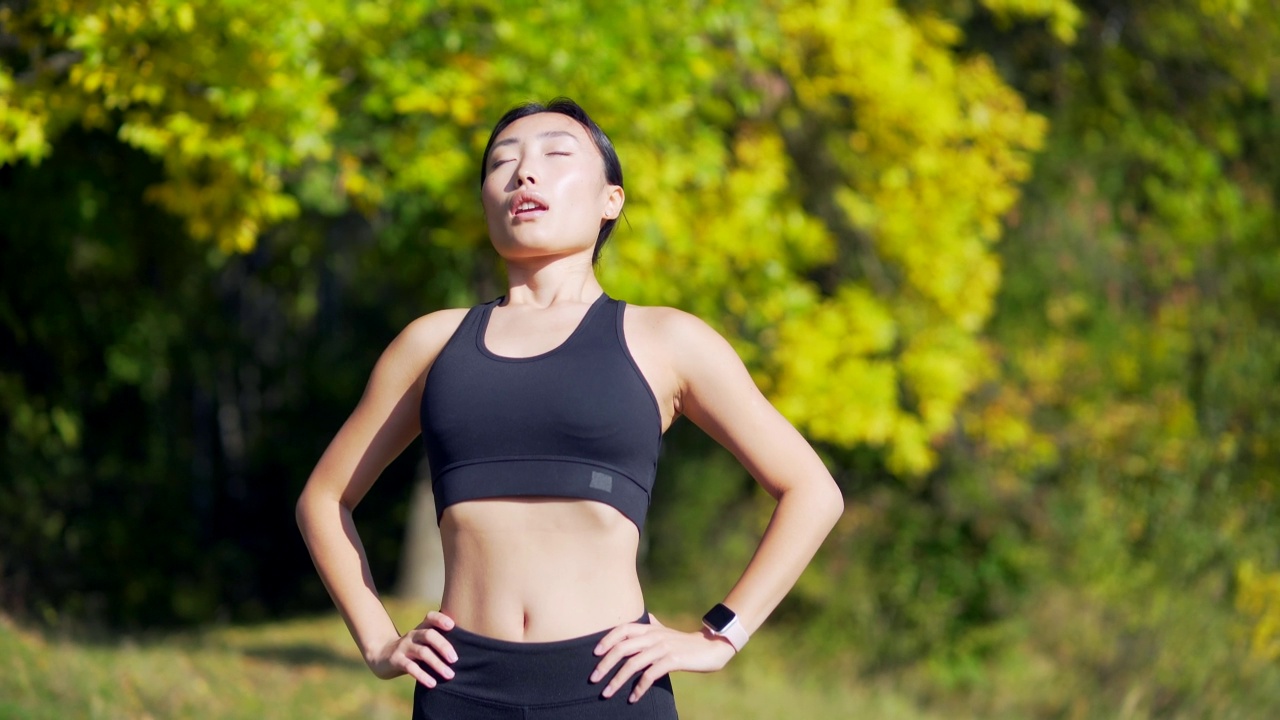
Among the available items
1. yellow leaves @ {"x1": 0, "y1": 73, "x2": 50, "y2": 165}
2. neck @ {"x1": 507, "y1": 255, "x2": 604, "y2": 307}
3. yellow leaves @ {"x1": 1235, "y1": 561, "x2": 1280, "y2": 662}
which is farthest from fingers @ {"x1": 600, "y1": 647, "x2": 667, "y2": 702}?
yellow leaves @ {"x1": 1235, "y1": 561, "x2": 1280, "y2": 662}

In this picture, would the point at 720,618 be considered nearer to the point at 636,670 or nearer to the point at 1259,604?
the point at 636,670

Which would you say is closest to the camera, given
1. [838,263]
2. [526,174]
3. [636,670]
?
[636,670]

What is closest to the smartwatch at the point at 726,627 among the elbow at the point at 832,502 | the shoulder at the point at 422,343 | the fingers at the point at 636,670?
the fingers at the point at 636,670

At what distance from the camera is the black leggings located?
2.34 m

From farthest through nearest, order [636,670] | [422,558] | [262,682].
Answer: [422,558]
[262,682]
[636,670]

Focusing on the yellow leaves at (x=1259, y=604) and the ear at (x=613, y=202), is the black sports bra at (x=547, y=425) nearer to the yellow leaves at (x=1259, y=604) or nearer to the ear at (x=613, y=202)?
the ear at (x=613, y=202)

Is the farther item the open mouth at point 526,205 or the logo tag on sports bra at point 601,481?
the open mouth at point 526,205

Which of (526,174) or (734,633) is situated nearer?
(734,633)

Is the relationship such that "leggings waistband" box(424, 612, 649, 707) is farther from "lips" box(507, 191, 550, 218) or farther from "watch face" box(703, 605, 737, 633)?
"lips" box(507, 191, 550, 218)

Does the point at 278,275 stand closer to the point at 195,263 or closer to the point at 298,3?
the point at 195,263

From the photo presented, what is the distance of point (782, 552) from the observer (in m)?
2.48

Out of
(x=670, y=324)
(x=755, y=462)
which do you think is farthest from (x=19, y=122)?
(x=755, y=462)

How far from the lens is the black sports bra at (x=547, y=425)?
7.73 ft

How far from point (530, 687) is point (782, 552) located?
501 mm
